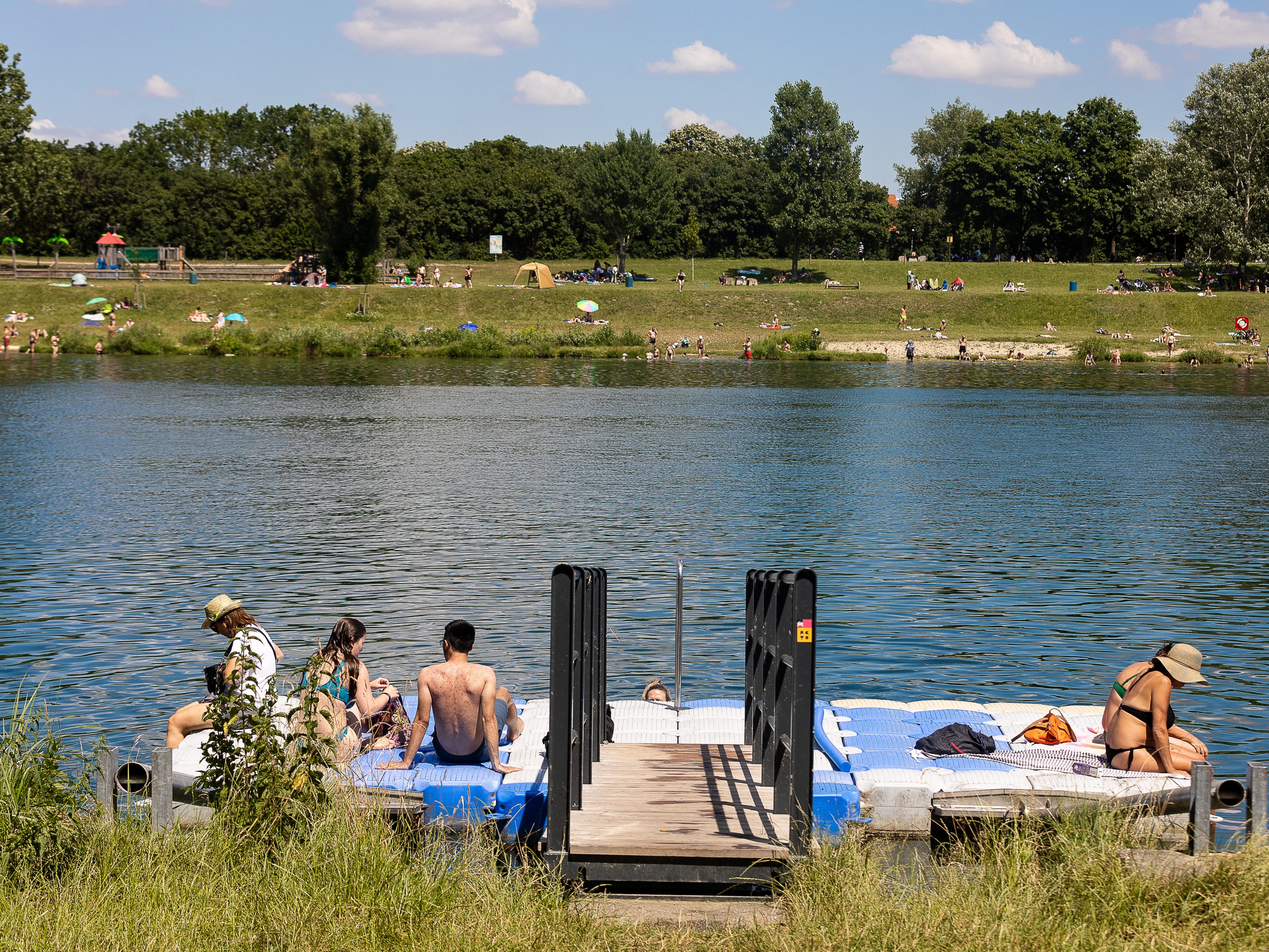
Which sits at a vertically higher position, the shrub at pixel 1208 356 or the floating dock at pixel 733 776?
the shrub at pixel 1208 356

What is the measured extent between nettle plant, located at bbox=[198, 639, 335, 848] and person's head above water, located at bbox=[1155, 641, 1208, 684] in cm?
563

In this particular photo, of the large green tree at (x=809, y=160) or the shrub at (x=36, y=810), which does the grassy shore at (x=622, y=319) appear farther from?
the shrub at (x=36, y=810)

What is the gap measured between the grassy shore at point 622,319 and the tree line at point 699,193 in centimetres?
682

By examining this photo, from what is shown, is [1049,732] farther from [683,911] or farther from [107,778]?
[107,778]

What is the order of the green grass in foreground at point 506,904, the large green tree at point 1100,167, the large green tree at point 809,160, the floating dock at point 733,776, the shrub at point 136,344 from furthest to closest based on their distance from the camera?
1. the large green tree at point 1100,167
2. the large green tree at point 809,160
3. the shrub at point 136,344
4. the floating dock at point 733,776
5. the green grass in foreground at point 506,904

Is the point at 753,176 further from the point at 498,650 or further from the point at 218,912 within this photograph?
the point at 218,912

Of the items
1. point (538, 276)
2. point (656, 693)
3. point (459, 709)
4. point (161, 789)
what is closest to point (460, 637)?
point (459, 709)

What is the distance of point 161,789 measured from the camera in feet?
23.5

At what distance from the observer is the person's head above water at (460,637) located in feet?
26.1

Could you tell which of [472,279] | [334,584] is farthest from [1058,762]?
[472,279]

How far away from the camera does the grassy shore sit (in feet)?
225

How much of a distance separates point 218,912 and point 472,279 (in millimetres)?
87539

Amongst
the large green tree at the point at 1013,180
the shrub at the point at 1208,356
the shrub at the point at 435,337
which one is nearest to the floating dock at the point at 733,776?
the shrub at the point at 435,337

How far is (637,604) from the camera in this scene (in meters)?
16.5
